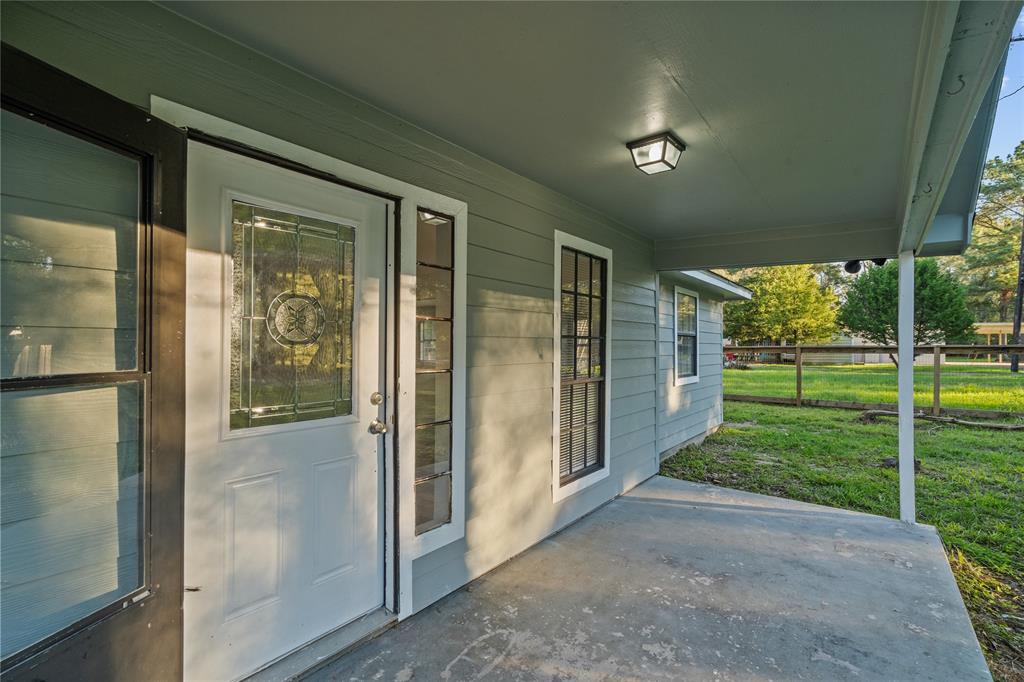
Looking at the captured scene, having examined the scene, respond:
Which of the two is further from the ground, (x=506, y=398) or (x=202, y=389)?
(x=202, y=389)

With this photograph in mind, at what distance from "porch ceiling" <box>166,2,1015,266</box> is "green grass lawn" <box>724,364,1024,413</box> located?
7.00 meters

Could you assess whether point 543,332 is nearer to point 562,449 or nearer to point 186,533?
point 562,449

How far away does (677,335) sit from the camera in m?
5.98

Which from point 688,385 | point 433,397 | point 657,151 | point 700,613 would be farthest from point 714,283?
point 433,397

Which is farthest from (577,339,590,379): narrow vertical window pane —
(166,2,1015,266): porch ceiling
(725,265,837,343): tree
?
(725,265,837,343): tree

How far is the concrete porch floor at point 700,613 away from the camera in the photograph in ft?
6.29

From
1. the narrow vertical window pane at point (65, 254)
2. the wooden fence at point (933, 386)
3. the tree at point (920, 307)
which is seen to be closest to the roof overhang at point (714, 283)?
the wooden fence at point (933, 386)

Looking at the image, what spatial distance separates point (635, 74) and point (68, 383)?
204 centimetres

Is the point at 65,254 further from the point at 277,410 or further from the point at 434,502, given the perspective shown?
the point at 434,502

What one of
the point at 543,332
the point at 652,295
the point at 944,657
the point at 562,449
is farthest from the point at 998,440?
the point at 543,332

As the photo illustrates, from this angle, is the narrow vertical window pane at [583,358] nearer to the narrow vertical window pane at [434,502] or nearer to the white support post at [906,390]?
the narrow vertical window pane at [434,502]

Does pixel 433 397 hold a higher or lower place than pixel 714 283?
lower

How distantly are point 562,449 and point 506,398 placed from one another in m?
0.92

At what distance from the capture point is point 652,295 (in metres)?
4.73
